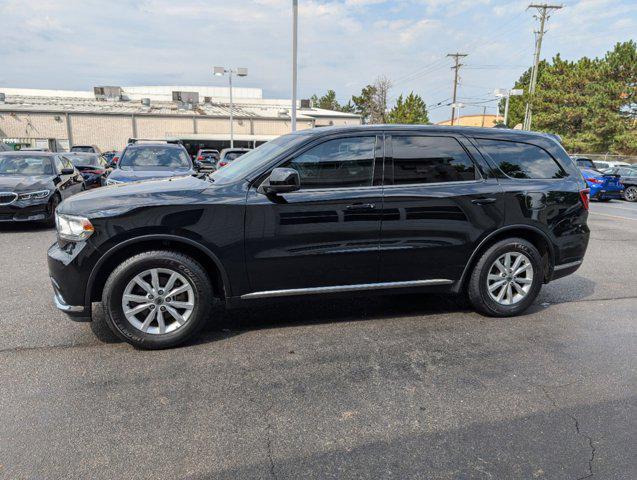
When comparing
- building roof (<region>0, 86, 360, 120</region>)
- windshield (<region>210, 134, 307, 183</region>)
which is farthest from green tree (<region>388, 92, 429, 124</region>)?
windshield (<region>210, 134, 307, 183</region>)

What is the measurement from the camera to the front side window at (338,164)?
392 centimetres

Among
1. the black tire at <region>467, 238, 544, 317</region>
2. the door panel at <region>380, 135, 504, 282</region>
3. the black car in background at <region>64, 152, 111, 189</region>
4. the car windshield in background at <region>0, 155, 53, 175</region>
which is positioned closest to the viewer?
the door panel at <region>380, 135, 504, 282</region>

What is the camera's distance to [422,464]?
2434mm

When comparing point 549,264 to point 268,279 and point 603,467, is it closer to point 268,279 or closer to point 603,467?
point 603,467

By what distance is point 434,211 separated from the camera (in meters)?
4.15

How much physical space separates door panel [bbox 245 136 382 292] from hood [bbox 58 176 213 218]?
546 mm

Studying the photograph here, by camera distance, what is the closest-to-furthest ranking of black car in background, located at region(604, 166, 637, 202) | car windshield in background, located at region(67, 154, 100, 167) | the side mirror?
the side mirror → car windshield in background, located at region(67, 154, 100, 167) → black car in background, located at region(604, 166, 637, 202)

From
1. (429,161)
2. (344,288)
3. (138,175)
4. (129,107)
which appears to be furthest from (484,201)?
(129,107)

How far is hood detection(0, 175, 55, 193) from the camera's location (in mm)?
8555

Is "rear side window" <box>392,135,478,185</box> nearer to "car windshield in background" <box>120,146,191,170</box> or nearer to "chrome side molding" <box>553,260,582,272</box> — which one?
"chrome side molding" <box>553,260,582,272</box>

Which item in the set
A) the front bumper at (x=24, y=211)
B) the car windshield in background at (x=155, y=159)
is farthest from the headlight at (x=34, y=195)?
the car windshield in background at (x=155, y=159)

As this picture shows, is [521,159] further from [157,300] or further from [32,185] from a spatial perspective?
[32,185]

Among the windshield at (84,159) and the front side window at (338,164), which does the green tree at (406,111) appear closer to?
the windshield at (84,159)

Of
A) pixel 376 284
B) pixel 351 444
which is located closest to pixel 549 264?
pixel 376 284
